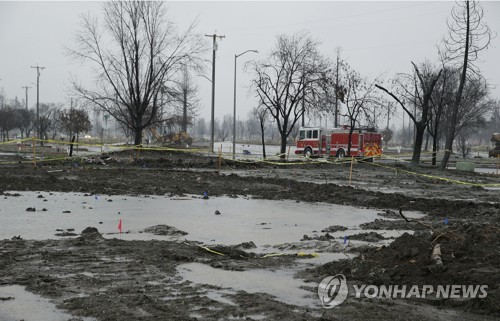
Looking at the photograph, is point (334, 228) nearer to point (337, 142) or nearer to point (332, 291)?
point (332, 291)

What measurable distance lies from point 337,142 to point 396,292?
4070cm

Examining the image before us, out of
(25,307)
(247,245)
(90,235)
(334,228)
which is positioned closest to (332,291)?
(247,245)

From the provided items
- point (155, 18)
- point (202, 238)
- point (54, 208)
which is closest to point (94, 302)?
point (202, 238)

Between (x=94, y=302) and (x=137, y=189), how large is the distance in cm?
1302

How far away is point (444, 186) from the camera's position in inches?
868

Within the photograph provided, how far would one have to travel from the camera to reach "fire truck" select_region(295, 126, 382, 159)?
45344mm

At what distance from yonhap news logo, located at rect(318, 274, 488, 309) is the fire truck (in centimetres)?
3787

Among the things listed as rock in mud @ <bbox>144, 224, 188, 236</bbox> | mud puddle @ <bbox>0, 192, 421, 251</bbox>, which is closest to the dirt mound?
mud puddle @ <bbox>0, 192, 421, 251</bbox>

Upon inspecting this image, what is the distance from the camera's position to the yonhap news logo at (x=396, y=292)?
5898mm

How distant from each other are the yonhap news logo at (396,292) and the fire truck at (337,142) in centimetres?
3787

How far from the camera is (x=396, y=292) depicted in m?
6.24

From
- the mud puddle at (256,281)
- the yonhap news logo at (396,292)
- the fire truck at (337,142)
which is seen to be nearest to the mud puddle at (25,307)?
the mud puddle at (256,281)

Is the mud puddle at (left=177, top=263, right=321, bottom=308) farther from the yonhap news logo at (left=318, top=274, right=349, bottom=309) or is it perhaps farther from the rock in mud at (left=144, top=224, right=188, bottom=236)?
the rock in mud at (left=144, top=224, right=188, bottom=236)

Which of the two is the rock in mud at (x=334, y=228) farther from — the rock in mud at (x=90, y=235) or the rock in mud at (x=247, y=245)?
the rock in mud at (x=90, y=235)
